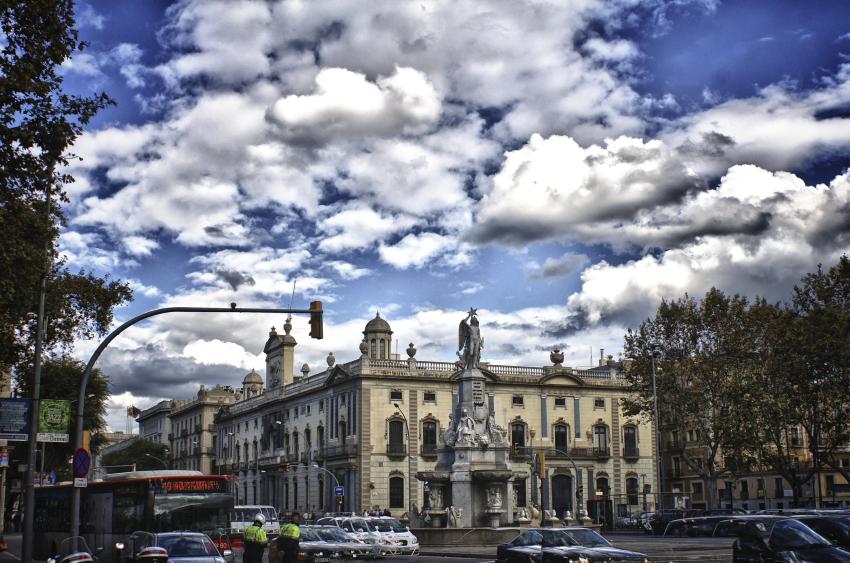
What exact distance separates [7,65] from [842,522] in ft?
71.6

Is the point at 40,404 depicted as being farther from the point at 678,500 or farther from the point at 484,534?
the point at 678,500

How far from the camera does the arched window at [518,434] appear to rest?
7819cm

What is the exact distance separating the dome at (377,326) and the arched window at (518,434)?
44.8 ft

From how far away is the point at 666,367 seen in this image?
57688mm

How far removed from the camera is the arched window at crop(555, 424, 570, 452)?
79.5 meters

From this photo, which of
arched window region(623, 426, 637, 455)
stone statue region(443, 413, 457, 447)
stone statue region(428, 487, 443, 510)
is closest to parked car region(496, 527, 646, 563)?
stone statue region(428, 487, 443, 510)

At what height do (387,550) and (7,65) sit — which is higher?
(7,65)

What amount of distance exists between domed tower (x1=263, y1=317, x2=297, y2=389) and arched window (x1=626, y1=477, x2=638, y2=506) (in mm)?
32922

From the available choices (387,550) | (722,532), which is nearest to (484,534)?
(387,550)

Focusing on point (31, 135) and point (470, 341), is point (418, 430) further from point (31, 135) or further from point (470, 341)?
point (31, 135)

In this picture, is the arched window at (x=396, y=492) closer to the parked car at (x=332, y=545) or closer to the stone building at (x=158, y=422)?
the parked car at (x=332, y=545)

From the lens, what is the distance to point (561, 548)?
2222 cm

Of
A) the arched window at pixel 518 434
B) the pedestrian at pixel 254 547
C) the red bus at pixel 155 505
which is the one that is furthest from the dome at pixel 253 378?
the pedestrian at pixel 254 547

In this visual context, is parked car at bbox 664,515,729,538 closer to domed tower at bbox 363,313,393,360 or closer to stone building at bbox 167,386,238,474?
domed tower at bbox 363,313,393,360
